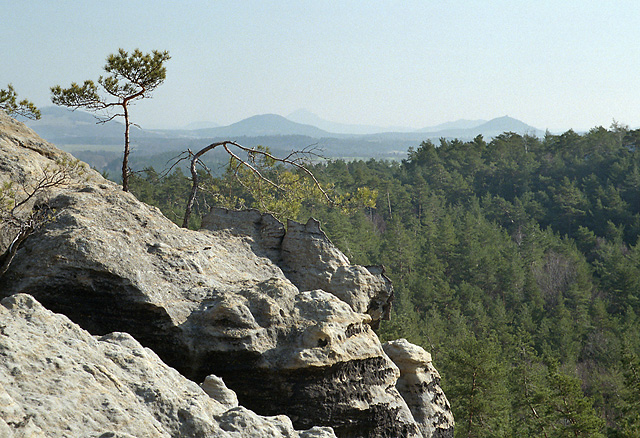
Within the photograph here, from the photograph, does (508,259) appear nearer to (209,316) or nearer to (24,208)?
(209,316)

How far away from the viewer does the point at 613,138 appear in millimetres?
88688

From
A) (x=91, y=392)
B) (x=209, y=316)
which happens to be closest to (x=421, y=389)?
(x=209, y=316)

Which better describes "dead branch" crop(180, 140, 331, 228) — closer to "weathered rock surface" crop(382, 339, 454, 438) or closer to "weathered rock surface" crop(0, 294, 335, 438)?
"weathered rock surface" crop(382, 339, 454, 438)

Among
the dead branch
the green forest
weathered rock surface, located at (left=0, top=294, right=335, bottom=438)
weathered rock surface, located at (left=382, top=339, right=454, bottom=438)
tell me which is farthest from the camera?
the green forest

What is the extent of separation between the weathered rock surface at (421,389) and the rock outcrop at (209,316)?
128 cm

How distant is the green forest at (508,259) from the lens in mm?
23750

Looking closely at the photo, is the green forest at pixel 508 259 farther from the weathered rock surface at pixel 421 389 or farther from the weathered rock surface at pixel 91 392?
the weathered rock surface at pixel 91 392

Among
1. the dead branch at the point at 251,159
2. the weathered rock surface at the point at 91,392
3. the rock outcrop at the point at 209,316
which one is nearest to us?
the weathered rock surface at the point at 91,392

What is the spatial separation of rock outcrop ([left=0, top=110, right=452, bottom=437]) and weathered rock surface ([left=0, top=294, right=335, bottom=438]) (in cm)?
121

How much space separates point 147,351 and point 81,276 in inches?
75.8

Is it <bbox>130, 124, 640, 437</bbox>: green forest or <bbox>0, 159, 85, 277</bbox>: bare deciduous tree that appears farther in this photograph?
<bbox>130, 124, 640, 437</bbox>: green forest

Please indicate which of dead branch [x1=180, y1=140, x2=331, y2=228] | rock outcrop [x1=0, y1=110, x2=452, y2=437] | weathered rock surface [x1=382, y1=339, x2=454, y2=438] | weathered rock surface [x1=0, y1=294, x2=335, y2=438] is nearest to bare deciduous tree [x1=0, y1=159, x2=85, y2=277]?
rock outcrop [x1=0, y1=110, x2=452, y2=437]

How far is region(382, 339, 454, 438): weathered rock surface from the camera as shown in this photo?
10086 mm

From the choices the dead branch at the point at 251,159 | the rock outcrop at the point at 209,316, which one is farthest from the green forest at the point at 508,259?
the rock outcrop at the point at 209,316
